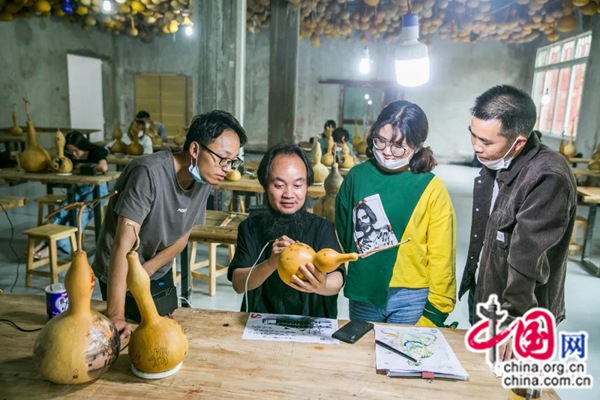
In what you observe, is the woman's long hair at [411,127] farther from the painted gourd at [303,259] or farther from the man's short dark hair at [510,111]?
the painted gourd at [303,259]

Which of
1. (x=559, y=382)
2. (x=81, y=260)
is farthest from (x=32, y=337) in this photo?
(x=559, y=382)

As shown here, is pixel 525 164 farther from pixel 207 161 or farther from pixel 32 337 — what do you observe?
pixel 32 337

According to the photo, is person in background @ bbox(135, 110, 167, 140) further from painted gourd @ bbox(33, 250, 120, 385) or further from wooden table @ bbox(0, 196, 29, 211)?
painted gourd @ bbox(33, 250, 120, 385)

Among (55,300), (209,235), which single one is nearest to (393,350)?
(55,300)

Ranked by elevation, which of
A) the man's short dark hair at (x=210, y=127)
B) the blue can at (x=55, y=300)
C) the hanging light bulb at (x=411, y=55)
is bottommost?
the blue can at (x=55, y=300)

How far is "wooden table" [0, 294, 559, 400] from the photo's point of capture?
141cm

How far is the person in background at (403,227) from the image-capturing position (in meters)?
2.15

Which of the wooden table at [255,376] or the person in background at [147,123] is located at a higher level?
the person in background at [147,123]

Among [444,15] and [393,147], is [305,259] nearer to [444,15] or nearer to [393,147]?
[393,147]

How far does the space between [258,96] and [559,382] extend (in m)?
14.2

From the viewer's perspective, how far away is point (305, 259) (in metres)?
1.59

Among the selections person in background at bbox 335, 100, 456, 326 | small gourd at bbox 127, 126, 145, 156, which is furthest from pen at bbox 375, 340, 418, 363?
small gourd at bbox 127, 126, 145, 156

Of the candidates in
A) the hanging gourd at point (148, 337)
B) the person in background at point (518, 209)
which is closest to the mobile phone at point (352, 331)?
the person in background at point (518, 209)

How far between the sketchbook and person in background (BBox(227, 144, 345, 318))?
12.0 inches
